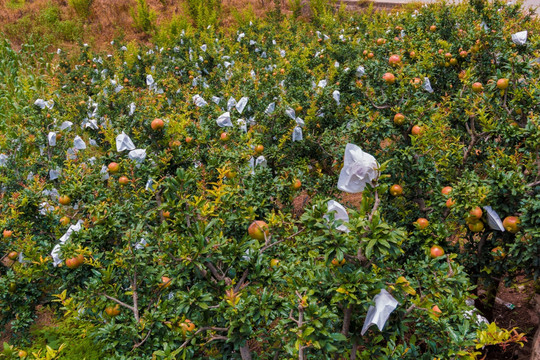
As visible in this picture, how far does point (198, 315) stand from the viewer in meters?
1.53

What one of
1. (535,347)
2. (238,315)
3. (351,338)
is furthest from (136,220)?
(535,347)

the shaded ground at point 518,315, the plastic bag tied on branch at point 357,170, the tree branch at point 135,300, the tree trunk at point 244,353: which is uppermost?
the plastic bag tied on branch at point 357,170

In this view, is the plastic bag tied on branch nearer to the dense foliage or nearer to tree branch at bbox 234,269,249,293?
the dense foliage

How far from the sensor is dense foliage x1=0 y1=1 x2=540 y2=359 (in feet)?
4.58

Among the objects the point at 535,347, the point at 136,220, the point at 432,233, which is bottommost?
→ the point at 535,347

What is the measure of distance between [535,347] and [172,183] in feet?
6.33

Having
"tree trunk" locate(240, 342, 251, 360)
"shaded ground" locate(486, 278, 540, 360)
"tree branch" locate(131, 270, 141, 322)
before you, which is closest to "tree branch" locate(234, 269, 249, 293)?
"tree trunk" locate(240, 342, 251, 360)

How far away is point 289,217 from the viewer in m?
1.77

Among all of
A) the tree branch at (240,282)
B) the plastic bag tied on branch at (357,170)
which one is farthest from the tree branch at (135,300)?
the plastic bag tied on branch at (357,170)

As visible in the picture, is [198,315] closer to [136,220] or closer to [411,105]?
[136,220]

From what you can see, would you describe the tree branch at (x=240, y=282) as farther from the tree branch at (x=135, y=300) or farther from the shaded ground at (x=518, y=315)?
the shaded ground at (x=518, y=315)

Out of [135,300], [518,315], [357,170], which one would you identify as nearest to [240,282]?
[135,300]

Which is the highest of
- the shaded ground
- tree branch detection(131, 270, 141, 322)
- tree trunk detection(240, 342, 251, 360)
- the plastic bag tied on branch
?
the plastic bag tied on branch

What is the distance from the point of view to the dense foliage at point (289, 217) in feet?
4.58
